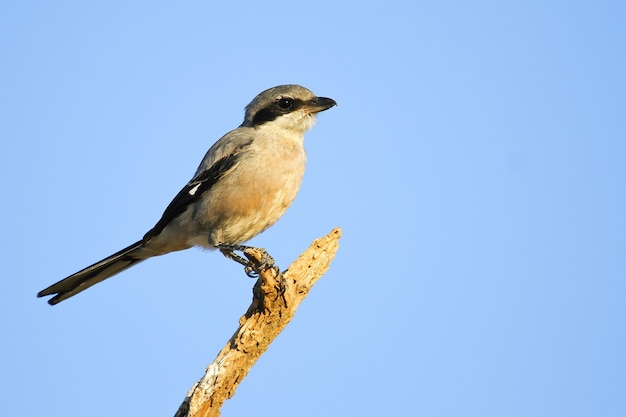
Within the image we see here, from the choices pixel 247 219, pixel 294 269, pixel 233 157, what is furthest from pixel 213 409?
pixel 233 157

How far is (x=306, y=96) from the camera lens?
312 inches

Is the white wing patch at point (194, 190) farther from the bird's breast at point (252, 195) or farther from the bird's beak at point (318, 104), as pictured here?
the bird's beak at point (318, 104)

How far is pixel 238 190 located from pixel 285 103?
127cm

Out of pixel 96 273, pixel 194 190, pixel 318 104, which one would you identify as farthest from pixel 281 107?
pixel 96 273

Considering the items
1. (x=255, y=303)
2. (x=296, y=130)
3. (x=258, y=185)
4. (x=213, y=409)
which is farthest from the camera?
(x=296, y=130)

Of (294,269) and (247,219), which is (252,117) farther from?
(294,269)

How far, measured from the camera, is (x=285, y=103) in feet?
25.9

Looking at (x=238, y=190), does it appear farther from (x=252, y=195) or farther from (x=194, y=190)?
(x=194, y=190)

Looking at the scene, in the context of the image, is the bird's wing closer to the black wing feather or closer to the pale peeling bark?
the black wing feather

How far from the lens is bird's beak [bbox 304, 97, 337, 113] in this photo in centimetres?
780

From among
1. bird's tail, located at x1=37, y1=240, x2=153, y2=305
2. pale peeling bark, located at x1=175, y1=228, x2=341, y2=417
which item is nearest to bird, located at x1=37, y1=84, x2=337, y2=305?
bird's tail, located at x1=37, y1=240, x2=153, y2=305

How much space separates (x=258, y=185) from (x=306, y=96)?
4.35 feet

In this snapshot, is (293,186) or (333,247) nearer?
(333,247)

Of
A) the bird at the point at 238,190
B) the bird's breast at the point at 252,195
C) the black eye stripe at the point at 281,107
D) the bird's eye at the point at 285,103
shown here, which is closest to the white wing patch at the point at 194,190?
→ the bird at the point at 238,190
